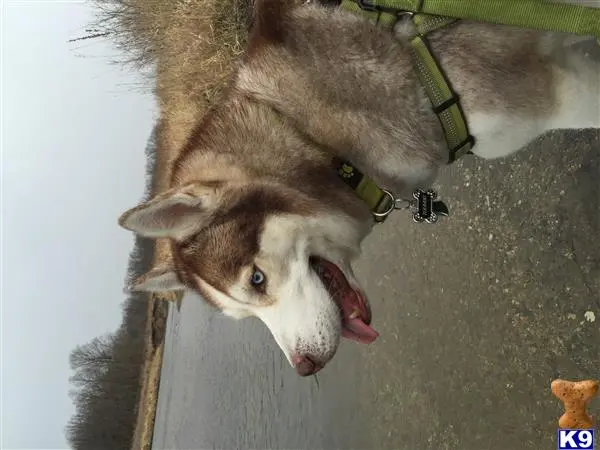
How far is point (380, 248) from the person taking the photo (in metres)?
6.91

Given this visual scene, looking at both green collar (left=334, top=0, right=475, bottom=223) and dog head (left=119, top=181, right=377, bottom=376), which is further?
dog head (left=119, top=181, right=377, bottom=376)

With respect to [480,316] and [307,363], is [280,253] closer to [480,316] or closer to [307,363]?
[307,363]

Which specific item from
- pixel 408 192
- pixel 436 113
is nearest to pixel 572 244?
pixel 408 192

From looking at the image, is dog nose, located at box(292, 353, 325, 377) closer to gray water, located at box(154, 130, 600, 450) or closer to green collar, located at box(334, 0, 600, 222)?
green collar, located at box(334, 0, 600, 222)

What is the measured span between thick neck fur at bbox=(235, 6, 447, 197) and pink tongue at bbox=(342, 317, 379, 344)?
746 mm

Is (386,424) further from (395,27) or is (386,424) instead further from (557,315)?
(395,27)

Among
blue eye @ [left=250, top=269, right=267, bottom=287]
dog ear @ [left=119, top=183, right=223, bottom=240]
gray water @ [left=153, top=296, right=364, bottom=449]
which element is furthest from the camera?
gray water @ [left=153, top=296, right=364, bottom=449]

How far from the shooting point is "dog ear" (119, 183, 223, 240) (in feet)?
9.25

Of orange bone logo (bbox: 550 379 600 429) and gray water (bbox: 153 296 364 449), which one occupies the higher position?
orange bone logo (bbox: 550 379 600 429)

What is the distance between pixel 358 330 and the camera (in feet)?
10.5

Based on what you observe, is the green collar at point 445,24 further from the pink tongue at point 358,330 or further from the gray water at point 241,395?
the gray water at point 241,395

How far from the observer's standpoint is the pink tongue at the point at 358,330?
317 centimetres

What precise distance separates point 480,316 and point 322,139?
8.47 feet

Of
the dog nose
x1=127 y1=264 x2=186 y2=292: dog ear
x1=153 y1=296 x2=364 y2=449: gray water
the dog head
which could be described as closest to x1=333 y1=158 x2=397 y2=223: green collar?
the dog head
